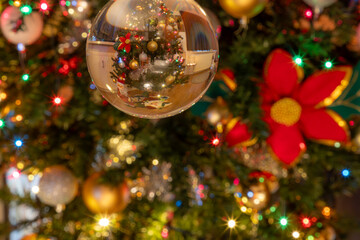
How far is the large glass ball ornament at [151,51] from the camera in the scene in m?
0.32

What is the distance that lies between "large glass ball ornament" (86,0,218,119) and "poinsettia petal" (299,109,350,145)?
36 cm

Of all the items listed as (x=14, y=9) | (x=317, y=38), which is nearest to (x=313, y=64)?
(x=317, y=38)

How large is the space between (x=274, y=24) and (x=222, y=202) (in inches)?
13.9

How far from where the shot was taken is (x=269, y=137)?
636 mm

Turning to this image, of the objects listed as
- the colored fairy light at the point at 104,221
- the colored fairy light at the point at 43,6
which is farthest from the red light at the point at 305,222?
the colored fairy light at the point at 43,6

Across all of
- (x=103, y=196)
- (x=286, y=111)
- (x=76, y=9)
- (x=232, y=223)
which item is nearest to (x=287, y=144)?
(x=286, y=111)

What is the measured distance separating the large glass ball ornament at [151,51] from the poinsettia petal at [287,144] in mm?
329

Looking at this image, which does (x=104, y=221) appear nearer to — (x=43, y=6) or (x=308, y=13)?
(x=43, y=6)

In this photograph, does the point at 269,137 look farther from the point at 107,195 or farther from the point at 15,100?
the point at 15,100

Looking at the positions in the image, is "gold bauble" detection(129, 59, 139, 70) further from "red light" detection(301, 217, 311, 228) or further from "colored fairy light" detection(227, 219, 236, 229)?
"red light" detection(301, 217, 311, 228)

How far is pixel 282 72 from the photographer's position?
61cm

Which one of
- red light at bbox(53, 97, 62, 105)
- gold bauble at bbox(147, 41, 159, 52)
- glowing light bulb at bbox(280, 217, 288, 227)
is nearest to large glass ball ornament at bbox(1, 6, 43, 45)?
red light at bbox(53, 97, 62, 105)

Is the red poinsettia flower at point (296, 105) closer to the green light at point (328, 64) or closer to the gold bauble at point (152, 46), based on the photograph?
the green light at point (328, 64)

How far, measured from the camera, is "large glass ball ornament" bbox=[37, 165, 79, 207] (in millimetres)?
655
